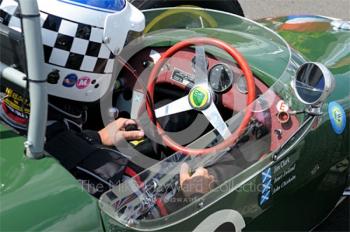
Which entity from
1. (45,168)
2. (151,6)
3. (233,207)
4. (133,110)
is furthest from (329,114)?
(151,6)

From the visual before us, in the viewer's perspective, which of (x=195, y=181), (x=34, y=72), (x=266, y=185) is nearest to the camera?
(x=34, y=72)

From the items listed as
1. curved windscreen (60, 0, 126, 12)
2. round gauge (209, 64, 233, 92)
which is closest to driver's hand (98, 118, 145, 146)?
round gauge (209, 64, 233, 92)

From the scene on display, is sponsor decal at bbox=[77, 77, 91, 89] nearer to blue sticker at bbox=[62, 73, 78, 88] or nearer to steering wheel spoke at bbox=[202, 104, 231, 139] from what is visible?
blue sticker at bbox=[62, 73, 78, 88]

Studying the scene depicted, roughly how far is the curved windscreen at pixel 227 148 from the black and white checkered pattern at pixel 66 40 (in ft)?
1.77

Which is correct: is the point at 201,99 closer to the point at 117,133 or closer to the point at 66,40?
the point at 117,133

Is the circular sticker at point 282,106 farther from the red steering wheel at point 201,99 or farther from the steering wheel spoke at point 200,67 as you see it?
the steering wheel spoke at point 200,67

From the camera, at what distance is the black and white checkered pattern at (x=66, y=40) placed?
224cm

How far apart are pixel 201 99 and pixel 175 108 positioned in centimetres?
19

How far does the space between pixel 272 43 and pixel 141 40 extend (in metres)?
0.64

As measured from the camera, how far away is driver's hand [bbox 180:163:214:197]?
2154mm

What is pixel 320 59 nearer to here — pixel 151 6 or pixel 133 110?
pixel 133 110

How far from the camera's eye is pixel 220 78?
267cm

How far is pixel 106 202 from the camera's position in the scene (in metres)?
1.89

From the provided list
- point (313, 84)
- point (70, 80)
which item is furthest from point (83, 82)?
point (313, 84)
